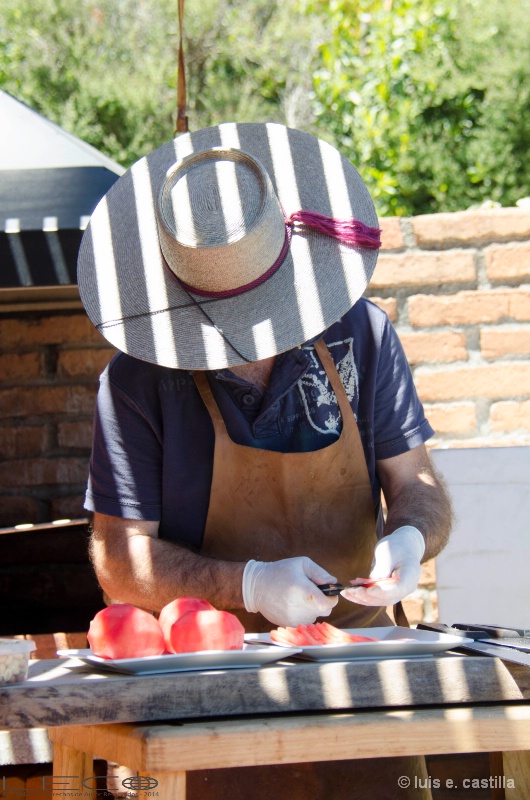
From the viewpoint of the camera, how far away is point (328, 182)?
201 cm

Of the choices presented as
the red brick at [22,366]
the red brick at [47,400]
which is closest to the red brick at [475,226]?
the red brick at [47,400]

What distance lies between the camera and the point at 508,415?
2.70 m

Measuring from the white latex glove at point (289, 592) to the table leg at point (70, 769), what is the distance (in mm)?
407

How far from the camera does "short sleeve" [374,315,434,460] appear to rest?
2109mm

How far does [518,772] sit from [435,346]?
1425 mm

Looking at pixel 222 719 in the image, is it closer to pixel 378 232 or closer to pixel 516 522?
pixel 378 232

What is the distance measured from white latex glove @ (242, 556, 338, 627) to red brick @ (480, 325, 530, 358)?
1.23 metres

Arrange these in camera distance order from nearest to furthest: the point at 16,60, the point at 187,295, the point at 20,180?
the point at 187,295 → the point at 20,180 → the point at 16,60

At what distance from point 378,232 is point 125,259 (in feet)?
1.70

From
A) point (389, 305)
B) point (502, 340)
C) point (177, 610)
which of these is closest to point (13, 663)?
point (177, 610)

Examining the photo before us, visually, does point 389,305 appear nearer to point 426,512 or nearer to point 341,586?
point 426,512

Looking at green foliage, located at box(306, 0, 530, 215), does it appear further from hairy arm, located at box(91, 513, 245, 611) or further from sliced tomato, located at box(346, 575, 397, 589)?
sliced tomato, located at box(346, 575, 397, 589)

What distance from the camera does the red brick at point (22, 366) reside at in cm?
306

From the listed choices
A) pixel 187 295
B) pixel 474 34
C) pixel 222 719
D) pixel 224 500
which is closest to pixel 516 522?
pixel 224 500
